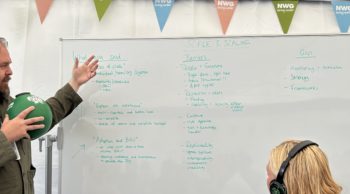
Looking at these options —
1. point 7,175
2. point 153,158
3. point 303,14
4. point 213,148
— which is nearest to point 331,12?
point 303,14

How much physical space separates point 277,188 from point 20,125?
0.94 meters

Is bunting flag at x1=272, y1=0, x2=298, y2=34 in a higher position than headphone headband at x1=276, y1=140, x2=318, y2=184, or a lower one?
higher

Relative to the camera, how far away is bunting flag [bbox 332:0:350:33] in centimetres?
222

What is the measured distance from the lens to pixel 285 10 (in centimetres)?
225

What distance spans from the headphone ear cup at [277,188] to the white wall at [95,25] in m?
1.38

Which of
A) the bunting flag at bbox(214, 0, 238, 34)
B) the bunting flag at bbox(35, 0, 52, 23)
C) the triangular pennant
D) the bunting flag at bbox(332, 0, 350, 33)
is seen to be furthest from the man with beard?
the bunting flag at bbox(332, 0, 350, 33)

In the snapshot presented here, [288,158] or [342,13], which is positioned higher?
[342,13]

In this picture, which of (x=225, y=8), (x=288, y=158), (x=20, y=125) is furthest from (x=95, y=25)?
(x=288, y=158)

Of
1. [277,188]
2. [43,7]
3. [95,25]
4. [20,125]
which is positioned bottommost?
[277,188]

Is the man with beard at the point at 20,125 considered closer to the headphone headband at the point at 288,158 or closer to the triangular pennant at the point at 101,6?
the triangular pennant at the point at 101,6

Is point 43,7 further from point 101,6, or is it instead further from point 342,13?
point 342,13

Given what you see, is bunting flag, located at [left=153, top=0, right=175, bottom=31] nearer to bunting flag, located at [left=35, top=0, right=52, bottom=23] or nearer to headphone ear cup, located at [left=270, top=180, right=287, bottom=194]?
bunting flag, located at [left=35, top=0, right=52, bottom=23]

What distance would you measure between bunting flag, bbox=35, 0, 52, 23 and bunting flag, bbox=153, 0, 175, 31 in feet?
2.15

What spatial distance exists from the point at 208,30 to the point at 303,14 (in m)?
0.57
